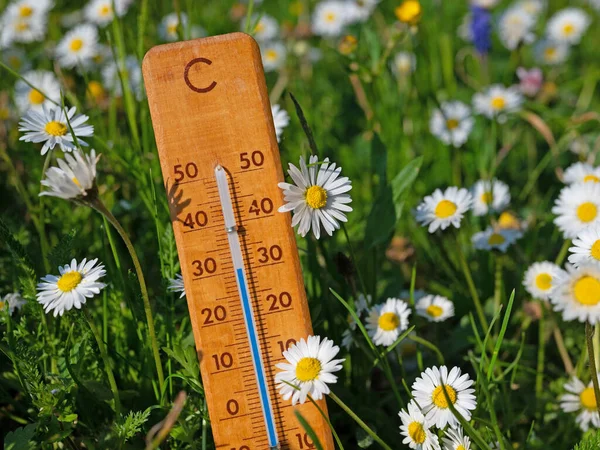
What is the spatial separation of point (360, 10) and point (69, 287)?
2149 millimetres

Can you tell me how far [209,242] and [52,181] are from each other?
34cm

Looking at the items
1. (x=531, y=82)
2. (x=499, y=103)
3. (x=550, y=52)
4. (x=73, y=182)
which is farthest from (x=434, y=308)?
(x=550, y=52)

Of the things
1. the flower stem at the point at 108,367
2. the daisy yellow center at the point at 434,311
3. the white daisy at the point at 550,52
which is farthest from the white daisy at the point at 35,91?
the white daisy at the point at 550,52

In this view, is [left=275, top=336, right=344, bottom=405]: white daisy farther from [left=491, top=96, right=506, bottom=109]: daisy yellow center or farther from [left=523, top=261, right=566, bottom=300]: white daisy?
[left=491, top=96, right=506, bottom=109]: daisy yellow center

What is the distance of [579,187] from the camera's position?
1740 millimetres

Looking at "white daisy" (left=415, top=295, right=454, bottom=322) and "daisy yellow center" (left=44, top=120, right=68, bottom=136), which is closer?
"daisy yellow center" (left=44, top=120, right=68, bottom=136)

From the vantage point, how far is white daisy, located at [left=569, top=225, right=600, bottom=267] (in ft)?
4.43

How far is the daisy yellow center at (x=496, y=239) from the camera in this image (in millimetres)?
1826

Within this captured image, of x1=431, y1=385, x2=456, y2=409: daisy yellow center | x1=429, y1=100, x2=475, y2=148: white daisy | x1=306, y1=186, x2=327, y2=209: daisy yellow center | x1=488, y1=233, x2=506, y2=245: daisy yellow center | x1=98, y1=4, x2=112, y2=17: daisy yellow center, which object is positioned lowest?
x1=431, y1=385, x2=456, y2=409: daisy yellow center

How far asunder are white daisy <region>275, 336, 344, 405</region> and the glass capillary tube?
39 mm

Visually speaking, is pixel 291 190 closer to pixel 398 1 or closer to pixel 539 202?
pixel 539 202

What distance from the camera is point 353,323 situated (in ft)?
5.14

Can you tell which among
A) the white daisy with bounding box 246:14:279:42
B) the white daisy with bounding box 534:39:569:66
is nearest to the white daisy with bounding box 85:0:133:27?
the white daisy with bounding box 246:14:279:42

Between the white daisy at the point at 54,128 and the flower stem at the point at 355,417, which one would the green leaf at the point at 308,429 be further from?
the white daisy at the point at 54,128
